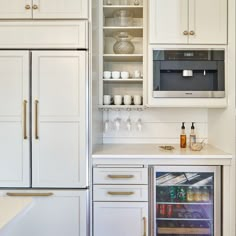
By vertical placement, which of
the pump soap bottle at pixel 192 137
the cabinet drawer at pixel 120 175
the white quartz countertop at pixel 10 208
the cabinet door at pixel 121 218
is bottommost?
the cabinet door at pixel 121 218

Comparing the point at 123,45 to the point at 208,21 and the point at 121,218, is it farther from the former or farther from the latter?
the point at 121,218

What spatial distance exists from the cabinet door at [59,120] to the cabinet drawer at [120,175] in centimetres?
11

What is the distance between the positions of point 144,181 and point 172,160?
282 millimetres

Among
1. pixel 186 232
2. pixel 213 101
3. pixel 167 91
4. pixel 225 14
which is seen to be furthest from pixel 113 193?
pixel 225 14

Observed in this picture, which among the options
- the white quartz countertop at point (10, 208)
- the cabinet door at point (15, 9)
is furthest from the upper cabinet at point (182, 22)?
the white quartz countertop at point (10, 208)

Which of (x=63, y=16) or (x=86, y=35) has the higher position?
(x=63, y=16)

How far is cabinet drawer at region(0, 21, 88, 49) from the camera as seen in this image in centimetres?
211

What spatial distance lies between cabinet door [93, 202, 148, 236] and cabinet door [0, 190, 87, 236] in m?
0.13

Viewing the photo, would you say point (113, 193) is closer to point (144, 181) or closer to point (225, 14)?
point (144, 181)

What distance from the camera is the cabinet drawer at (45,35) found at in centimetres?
211

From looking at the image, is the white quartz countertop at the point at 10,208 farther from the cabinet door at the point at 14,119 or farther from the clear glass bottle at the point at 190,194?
the clear glass bottle at the point at 190,194

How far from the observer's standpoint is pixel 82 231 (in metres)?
2.12

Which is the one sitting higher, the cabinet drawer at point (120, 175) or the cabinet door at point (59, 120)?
the cabinet door at point (59, 120)

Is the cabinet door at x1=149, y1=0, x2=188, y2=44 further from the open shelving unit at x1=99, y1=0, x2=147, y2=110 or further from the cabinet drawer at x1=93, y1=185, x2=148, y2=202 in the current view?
the cabinet drawer at x1=93, y1=185, x2=148, y2=202
